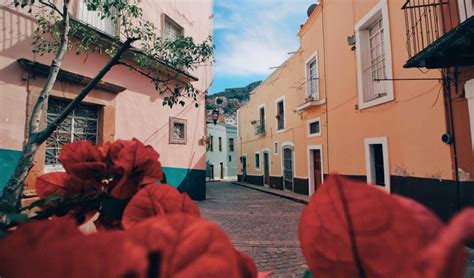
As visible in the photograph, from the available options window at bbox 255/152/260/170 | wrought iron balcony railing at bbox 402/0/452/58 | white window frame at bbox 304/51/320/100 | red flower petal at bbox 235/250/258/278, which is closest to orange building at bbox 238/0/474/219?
white window frame at bbox 304/51/320/100

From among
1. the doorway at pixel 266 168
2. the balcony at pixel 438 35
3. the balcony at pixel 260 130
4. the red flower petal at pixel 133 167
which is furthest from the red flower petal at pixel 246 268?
the balcony at pixel 260 130

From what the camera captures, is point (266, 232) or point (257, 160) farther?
point (257, 160)

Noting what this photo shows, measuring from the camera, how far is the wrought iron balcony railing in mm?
4441

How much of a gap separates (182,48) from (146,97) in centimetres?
280

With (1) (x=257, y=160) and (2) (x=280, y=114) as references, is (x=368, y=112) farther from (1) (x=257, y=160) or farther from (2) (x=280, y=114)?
(1) (x=257, y=160)

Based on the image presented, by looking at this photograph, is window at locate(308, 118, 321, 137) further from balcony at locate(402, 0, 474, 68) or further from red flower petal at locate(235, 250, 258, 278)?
red flower petal at locate(235, 250, 258, 278)

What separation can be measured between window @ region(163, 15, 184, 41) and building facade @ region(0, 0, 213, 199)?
0.03 metres

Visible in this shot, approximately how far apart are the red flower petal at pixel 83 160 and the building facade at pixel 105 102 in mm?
4692

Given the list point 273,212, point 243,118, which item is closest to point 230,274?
point 273,212

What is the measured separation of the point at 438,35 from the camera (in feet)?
14.8

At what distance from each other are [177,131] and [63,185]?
7.66 metres

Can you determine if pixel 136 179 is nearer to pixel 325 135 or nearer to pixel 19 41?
pixel 19 41

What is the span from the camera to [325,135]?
9.19 metres

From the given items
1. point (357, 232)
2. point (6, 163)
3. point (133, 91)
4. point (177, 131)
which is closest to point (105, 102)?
point (133, 91)
